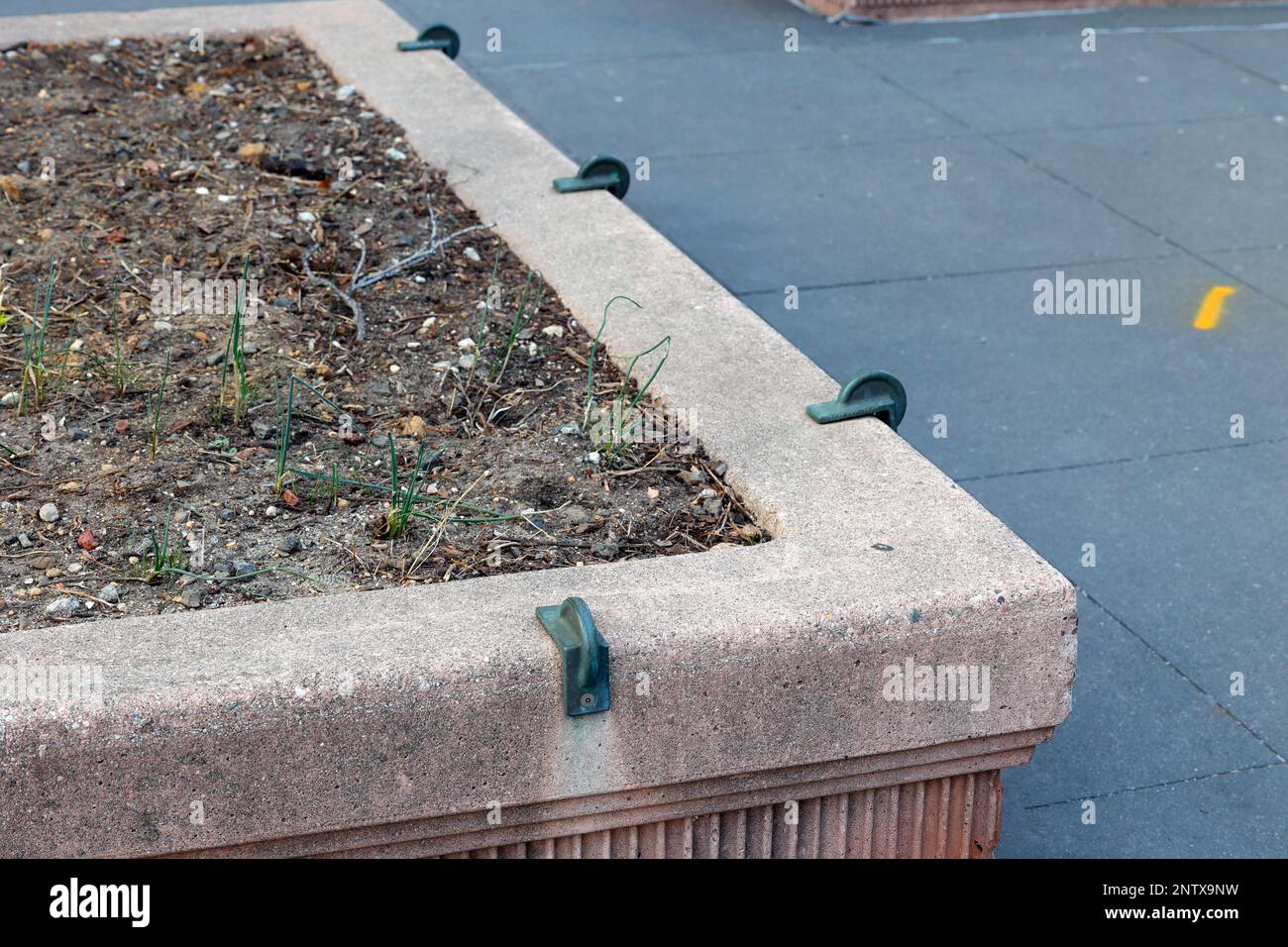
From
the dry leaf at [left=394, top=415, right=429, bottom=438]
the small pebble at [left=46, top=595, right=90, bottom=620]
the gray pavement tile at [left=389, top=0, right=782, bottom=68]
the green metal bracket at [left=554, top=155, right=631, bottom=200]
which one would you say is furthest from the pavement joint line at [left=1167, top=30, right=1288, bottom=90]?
the small pebble at [left=46, top=595, right=90, bottom=620]

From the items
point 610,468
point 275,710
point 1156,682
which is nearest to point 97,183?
point 610,468

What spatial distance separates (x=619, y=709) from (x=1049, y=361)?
9.72 ft

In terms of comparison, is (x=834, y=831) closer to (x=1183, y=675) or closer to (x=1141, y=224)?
(x=1183, y=675)

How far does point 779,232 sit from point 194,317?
8.86 feet

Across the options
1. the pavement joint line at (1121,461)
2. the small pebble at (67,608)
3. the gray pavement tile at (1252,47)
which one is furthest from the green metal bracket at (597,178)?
the gray pavement tile at (1252,47)

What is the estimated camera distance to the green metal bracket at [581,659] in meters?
2.12

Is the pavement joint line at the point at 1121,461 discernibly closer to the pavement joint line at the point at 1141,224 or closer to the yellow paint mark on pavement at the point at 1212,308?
the yellow paint mark on pavement at the point at 1212,308

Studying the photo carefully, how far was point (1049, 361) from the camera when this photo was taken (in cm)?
473

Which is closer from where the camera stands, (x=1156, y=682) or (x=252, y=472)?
(x=252, y=472)

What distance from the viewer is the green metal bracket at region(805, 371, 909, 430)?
9.63ft

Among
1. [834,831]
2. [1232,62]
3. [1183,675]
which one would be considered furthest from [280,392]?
[1232,62]

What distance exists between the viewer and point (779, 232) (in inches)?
223

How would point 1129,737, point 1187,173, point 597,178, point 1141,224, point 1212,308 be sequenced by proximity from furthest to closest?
point 1187,173
point 1141,224
point 1212,308
point 597,178
point 1129,737
